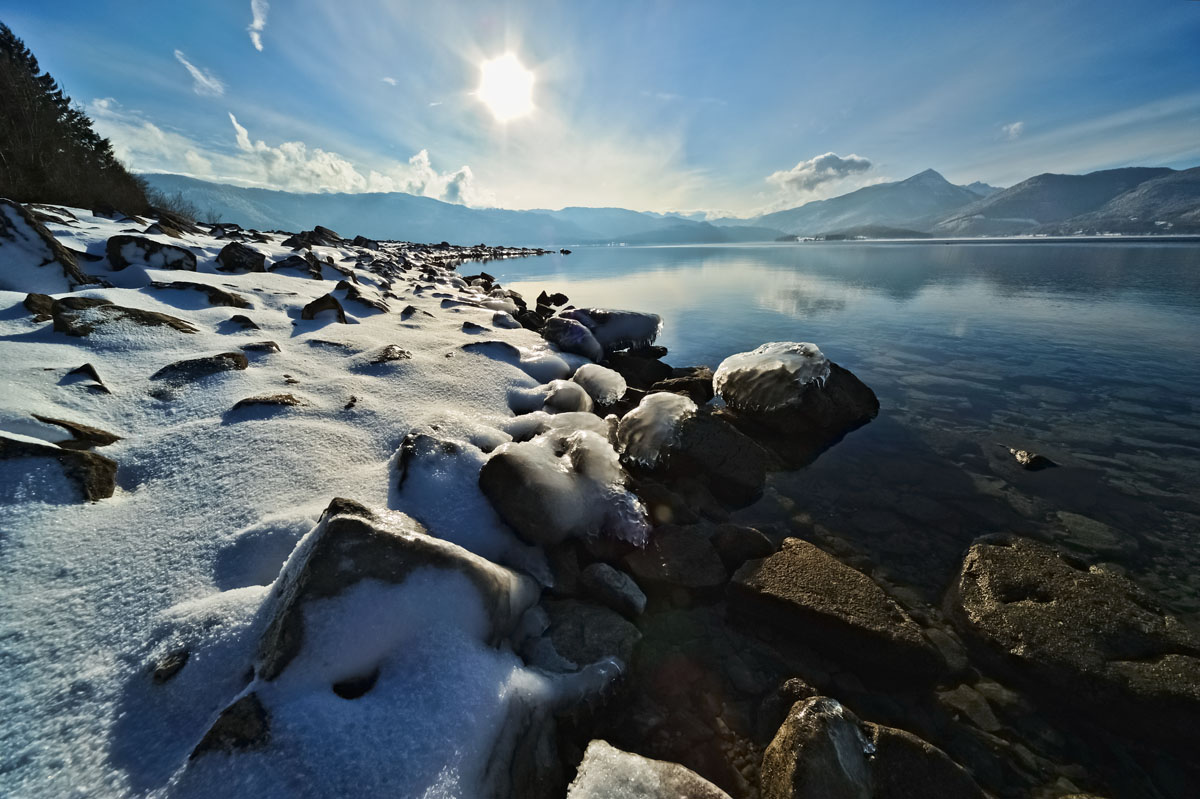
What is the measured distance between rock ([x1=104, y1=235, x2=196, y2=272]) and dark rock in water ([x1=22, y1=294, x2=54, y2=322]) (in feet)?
11.8

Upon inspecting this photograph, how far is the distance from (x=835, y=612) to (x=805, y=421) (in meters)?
4.63

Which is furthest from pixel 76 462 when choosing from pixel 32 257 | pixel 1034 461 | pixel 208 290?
pixel 1034 461

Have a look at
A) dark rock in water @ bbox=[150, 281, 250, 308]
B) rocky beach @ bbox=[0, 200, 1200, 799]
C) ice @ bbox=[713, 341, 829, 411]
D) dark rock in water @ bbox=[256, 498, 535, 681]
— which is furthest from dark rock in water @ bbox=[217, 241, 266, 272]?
ice @ bbox=[713, 341, 829, 411]

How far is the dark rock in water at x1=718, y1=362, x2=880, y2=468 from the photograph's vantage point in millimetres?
7508

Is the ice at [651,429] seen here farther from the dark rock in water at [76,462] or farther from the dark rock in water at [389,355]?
the dark rock in water at [76,462]

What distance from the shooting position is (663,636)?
3.81 meters

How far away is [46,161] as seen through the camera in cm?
2147

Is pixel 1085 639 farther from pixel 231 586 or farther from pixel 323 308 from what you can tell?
pixel 323 308

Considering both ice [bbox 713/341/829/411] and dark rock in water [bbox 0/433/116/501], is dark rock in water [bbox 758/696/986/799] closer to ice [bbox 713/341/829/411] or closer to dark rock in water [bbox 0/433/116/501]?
dark rock in water [bbox 0/433/116/501]

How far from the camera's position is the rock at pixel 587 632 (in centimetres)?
324

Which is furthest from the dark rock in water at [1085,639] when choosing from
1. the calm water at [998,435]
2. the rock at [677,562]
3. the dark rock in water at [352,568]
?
the dark rock in water at [352,568]

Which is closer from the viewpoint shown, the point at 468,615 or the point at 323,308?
the point at 468,615

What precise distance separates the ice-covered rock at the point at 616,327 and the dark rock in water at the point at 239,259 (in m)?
7.69

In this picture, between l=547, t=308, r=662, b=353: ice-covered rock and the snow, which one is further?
l=547, t=308, r=662, b=353: ice-covered rock
